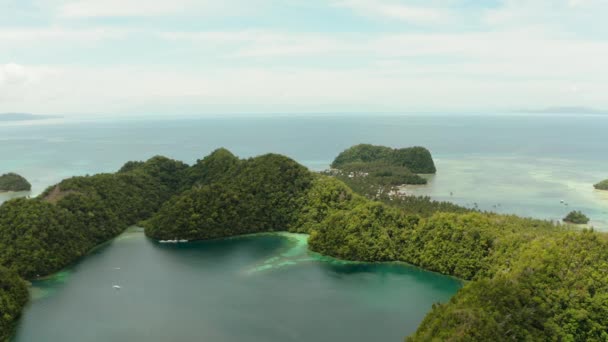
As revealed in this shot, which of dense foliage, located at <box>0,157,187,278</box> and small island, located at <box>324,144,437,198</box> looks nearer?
dense foliage, located at <box>0,157,187,278</box>

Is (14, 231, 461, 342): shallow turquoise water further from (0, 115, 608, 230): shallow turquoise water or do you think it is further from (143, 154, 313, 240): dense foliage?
(0, 115, 608, 230): shallow turquoise water

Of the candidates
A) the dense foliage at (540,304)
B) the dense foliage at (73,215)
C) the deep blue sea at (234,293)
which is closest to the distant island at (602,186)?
the deep blue sea at (234,293)

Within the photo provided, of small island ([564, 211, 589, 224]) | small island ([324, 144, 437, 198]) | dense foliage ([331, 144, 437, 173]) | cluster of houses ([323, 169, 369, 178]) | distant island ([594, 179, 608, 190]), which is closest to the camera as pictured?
small island ([564, 211, 589, 224])

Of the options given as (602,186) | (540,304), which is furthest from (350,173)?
(540,304)

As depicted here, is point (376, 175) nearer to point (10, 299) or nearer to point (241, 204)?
point (241, 204)

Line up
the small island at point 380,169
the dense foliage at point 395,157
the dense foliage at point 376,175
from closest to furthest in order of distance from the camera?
the small island at point 380,169 < the dense foliage at point 376,175 < the dense foliage at point 395,157

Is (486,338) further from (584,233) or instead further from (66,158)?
(66,158)

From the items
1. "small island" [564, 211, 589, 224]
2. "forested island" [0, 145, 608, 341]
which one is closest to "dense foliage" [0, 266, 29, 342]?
"forested island" [0, 145, 608, 341]

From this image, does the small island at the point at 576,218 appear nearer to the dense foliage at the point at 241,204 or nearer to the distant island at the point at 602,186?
the distant island at the point at 602,186
